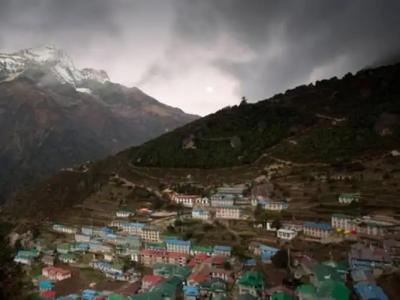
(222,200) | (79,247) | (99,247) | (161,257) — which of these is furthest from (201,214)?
(79,247)

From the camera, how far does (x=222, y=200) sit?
5575 cm

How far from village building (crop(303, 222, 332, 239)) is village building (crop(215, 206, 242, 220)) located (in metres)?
9.69

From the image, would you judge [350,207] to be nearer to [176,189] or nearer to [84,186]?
[176,189]

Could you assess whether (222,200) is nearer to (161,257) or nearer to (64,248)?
→ (161,257)

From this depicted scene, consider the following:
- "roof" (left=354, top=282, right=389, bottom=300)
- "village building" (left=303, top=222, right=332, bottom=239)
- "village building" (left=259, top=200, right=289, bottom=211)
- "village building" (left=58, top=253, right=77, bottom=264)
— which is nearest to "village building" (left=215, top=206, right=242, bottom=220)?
"village building" (left=259, top=200, right=289, bottom=211)

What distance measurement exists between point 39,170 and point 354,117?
120 metres

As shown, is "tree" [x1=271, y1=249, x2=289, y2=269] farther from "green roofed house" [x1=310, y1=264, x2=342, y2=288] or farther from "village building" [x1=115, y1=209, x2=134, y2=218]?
"village building" [x1=115, y1=209, x2=134, y2=218]

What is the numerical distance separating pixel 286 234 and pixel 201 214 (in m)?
13.0

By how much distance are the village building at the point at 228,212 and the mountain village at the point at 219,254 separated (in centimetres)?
12

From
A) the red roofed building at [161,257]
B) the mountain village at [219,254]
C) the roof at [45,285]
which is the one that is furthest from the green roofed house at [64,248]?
the red roofed building at [161,257]

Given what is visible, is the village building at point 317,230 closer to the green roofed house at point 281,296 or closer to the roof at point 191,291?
the green roofed house at point 281,296

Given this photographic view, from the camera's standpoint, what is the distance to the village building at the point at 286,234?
44.8 meters

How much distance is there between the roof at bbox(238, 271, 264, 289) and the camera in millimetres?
34816

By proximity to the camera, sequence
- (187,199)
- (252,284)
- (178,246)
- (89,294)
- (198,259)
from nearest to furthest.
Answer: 1. (252,284)
2. (89,294)
3. (198,259)
4. (178,246)
5. (187,199)
